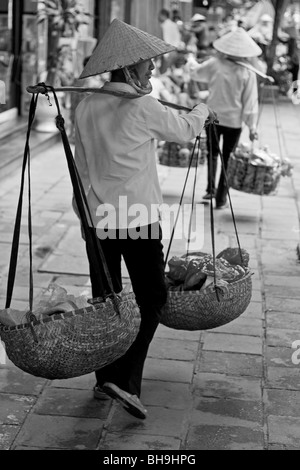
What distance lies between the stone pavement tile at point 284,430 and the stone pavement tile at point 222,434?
0.18 feet

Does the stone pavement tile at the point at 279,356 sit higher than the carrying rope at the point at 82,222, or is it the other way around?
the carrying rope at the point at 82,222

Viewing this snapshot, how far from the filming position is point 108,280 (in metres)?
3.81

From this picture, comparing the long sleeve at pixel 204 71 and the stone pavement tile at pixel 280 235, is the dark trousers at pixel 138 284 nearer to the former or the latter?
the stone pavement tile at pixel 280 235

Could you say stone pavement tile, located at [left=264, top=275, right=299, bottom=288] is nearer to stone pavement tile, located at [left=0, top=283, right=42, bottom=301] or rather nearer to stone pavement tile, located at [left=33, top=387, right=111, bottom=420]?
stone pavement tile, located at [left=0, top=283, right=42, bottom=301]

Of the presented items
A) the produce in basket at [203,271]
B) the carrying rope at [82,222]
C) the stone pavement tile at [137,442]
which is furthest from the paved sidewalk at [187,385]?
the carrying rope at [82,222]

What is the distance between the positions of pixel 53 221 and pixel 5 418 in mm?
4287

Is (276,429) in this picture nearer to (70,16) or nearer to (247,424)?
(247,424)

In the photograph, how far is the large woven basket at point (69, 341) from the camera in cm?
366

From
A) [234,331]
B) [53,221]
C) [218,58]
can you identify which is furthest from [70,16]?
[234,331]

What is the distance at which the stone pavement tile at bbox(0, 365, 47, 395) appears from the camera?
4535mm

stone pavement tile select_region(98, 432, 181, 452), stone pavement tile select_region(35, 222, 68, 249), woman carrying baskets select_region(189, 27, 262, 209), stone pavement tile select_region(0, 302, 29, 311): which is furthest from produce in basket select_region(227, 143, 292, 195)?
stone pavement tile select_region(98, 432, 181, 452)

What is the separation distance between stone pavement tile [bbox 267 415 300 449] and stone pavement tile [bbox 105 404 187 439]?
15.0 inches

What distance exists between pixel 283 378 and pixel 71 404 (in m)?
1.11

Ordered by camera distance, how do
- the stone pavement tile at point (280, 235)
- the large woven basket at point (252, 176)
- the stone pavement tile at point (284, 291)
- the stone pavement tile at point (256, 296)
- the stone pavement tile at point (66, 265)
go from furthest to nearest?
the large woven basket at point (252, 176)
the stone pavement tile at point (280, 235)
the stone pavement tile at point (66, 265)
the stone pavement tile at point (284, 291)
the stone pavement tile at point (256, 296)
